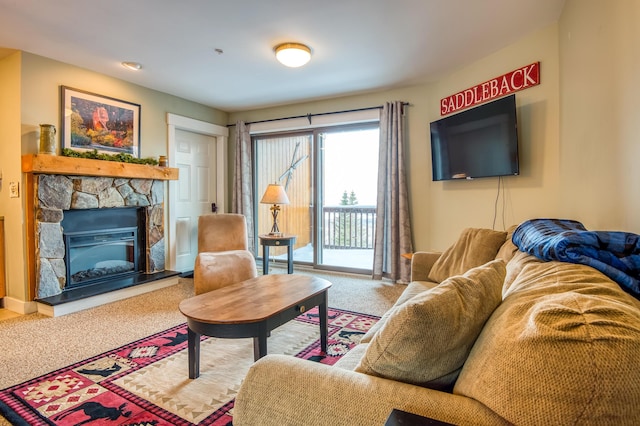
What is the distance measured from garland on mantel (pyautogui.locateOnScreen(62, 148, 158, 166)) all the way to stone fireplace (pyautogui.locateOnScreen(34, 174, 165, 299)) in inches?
8.6

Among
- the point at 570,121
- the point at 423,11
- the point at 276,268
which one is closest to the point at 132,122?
the point at 276,268

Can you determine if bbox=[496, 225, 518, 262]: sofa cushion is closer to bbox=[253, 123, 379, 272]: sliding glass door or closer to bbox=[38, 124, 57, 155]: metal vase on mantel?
bbox=[253, 123, 379, 272]: sliding glass door

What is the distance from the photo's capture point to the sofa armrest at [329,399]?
2.49 ft

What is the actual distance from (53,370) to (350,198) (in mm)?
3597

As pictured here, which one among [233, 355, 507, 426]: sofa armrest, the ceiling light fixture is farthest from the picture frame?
[233, 355, 507, 426]: sofa armrest

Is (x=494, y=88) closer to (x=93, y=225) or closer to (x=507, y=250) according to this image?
(x=507, y=250)

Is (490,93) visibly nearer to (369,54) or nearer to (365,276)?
(369,54)

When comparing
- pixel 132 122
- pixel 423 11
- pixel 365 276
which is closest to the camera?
pixel 423 11

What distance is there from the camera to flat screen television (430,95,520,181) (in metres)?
2.82

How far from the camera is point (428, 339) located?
32.6 inches

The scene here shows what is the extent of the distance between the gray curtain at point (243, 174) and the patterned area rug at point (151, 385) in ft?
8.89

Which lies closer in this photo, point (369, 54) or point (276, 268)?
point (369, 54)

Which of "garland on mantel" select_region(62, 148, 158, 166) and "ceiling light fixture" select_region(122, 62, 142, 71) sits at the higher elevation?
"ceiling light fixture" select_region(122, 62, 142, 71)

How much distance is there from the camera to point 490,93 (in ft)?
10.4
